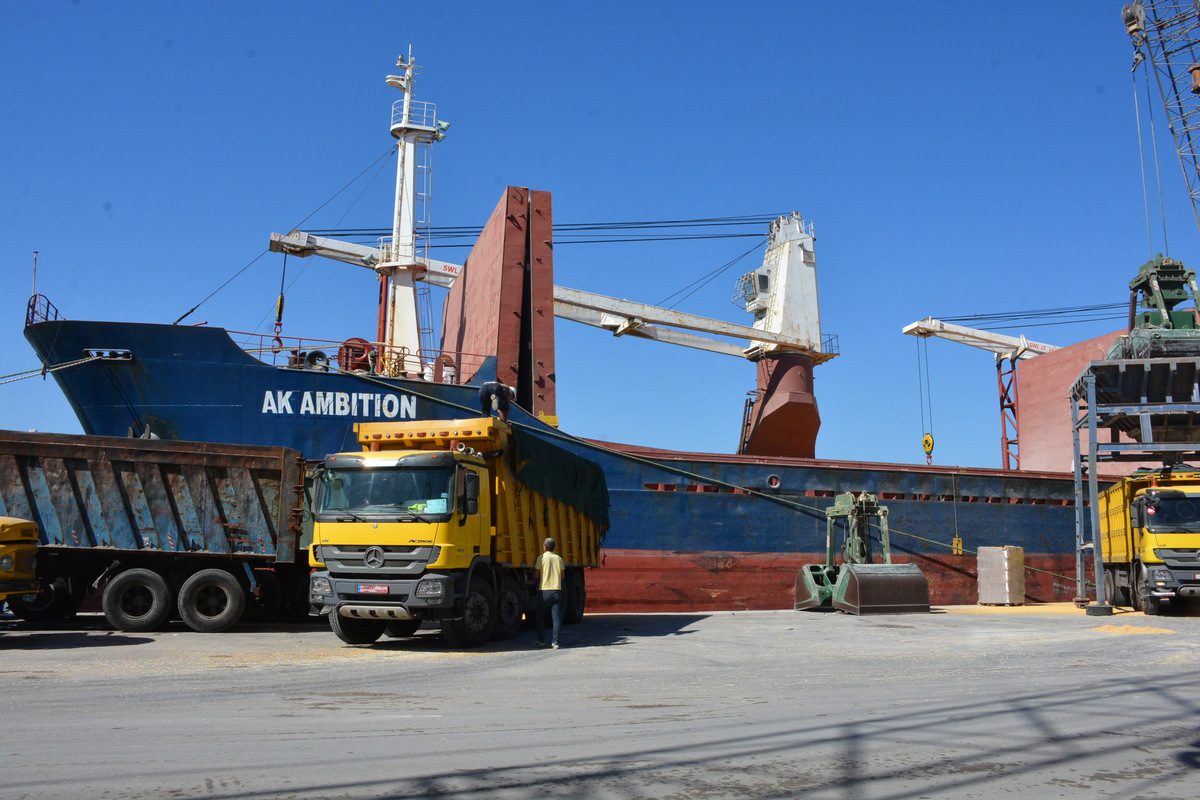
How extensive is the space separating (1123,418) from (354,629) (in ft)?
67.5

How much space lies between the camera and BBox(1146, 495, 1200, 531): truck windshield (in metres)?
18.3

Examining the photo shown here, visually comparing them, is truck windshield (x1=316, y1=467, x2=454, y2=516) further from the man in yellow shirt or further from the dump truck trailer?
the dump truck trailer

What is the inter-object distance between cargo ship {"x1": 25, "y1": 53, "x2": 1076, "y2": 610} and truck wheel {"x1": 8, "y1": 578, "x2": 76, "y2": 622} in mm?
5099

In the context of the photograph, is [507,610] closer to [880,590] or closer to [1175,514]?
[880,590]

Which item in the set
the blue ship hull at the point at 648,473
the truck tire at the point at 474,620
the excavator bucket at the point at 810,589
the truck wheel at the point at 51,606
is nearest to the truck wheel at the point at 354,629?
the truck tire at the point at 474,620

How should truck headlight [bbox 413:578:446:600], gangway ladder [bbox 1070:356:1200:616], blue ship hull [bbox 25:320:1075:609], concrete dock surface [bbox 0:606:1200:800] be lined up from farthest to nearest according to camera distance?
1. gangway ladder [bbox 1070:356:1200:616]
2. blue ship hull [bbox 25:320:1075:609]
3. truck headlight [bbox 413:578:446:600]
4. concrete dock surface [bbox 0:606:1200:800]

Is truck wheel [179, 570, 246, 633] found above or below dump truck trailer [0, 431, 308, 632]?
below

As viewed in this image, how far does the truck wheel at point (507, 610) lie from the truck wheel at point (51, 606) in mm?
6954

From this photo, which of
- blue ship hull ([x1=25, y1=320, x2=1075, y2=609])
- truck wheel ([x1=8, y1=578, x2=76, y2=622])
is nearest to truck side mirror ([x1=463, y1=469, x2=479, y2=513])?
truck wheel ([x1=8, y1=578, x2=76, y2=622])

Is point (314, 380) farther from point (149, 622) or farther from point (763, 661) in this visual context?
point (763, 661)

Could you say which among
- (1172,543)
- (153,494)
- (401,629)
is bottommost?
(401,629)

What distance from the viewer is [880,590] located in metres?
19.8

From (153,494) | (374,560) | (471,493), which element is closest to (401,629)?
(374,560)

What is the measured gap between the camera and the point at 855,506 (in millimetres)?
21469
